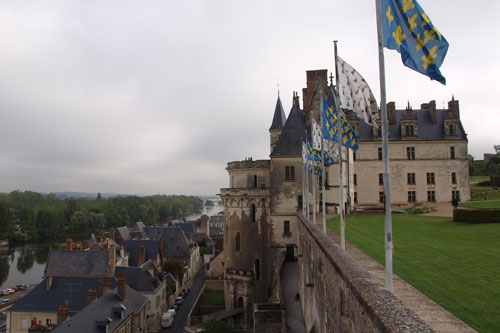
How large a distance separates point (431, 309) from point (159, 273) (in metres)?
38.1

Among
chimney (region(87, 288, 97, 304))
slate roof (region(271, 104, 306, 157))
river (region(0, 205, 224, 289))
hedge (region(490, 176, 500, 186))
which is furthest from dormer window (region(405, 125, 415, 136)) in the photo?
river (region(0, 205, 224, 289))

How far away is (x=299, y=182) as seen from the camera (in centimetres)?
3212

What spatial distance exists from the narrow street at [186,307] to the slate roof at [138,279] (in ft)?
15.1

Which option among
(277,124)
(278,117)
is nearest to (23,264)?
(277,124)

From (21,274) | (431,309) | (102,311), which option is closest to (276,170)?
(102,311)

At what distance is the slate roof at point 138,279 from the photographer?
124 ft

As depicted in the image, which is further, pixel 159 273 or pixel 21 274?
pixel 21 274

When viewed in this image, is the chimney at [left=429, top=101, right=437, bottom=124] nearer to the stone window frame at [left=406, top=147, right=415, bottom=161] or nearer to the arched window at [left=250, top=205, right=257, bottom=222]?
the stone window frame at [left=406, top=147, right=415, bottom=161]

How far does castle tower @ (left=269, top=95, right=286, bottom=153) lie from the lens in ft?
129

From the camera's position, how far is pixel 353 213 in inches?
1252

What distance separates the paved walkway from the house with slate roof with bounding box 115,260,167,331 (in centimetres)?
1452

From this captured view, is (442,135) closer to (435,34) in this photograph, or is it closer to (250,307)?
(250,307)

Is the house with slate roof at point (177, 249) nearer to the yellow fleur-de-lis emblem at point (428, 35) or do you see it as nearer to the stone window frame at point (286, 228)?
the stone window frame at point (286, 228)

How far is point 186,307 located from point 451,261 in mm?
38329
